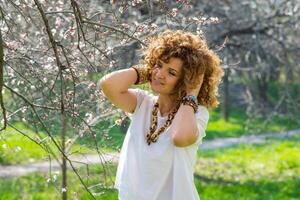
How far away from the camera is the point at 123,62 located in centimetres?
817

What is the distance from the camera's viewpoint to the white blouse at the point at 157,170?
12.2 feet

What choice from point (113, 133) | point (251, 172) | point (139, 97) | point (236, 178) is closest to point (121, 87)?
point (139, 97)

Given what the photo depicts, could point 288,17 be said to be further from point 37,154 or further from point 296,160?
point 37,154

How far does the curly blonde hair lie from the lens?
378cm

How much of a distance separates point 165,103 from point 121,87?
22cm

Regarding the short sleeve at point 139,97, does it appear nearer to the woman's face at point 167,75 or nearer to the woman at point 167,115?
the woman at point 167,115

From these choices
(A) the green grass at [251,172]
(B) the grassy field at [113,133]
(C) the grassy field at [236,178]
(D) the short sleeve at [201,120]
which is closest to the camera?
(D) the short sleeve at [201,120]

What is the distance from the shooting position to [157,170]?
3.72 meters

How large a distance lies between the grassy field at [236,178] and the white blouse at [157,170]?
3.23 meters

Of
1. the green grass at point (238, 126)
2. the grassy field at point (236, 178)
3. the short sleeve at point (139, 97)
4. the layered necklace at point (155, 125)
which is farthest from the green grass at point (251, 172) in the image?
the layered necklace at point (155, 125)

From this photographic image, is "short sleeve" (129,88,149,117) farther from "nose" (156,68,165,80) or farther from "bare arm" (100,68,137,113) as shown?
"nose" (156,68,165,80)

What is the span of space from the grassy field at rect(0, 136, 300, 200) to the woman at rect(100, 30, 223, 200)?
315 cm

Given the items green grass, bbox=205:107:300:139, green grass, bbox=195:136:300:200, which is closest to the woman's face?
green grass, bbox=195:136:300:200

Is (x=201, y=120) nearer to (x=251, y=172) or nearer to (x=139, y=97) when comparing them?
(x=139, y=97)
